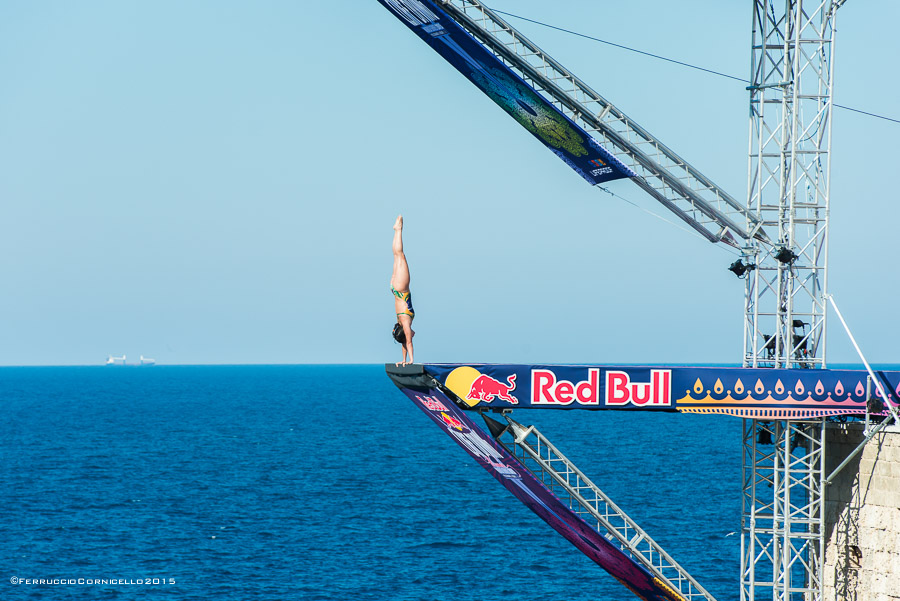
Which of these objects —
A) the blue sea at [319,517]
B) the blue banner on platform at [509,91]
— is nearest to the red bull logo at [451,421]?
the blue banner on platform at [509,91]

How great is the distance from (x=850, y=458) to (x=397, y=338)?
41.3 feet

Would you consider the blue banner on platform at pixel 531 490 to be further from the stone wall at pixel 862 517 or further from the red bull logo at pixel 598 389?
the stone wall at pixel 862 517

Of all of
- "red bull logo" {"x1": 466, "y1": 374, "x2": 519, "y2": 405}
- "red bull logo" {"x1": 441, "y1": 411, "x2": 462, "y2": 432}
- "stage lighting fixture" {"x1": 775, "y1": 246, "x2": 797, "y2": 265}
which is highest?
"stage lighting fixture" {"x1": 775, "y1": 246, "x2": 797, "y2": 265}

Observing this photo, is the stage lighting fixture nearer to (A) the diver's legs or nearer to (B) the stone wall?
(B) the stone wall

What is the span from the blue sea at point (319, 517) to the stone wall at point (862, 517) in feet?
60.2

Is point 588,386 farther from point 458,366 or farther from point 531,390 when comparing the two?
point 458,366

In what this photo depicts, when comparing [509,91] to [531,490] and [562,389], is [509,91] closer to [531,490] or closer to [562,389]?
[562,389]

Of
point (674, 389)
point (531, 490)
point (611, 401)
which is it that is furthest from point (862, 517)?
point (531, 490)

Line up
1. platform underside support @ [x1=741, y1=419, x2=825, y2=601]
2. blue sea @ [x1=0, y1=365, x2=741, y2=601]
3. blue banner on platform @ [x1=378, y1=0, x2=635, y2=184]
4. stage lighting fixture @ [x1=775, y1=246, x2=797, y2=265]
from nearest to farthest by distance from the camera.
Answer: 1. platform underside support @ [x1=741, y1=419, x2=825, y2=601]
2. stage lighting fixture @ [x1=775, y1=246, x2=797, y2=265]
3. blue banner on platform @ [x1=378, y1=0, x2=635, y2=184]
4. blue sea @ [x1=0, y1=365, x2=741, y2=601]

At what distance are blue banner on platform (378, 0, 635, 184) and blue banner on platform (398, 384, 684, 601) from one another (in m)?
8.68

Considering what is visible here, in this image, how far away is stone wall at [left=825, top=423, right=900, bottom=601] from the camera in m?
25.7

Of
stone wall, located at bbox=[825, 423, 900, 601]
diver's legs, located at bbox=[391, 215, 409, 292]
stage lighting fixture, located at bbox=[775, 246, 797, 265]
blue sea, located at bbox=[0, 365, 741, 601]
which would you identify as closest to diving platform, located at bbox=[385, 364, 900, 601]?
stone wall, located at bbox=[825, 423, 900, 601]

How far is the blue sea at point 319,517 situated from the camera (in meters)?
48.7

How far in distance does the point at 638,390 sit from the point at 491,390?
3.78m
